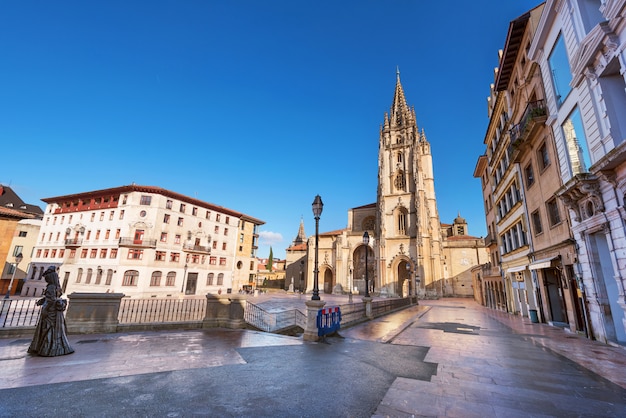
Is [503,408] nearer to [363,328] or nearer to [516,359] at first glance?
[516,359]

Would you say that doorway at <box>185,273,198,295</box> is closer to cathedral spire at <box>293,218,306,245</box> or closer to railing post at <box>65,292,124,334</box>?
railing post at <box>65,292,124,334</box>

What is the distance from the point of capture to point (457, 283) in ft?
144

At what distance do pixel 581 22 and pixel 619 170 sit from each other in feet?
18.3

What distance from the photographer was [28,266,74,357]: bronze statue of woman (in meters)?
5.96

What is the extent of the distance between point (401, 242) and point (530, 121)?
33.1m

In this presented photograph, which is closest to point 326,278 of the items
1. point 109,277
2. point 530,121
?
point 109,277

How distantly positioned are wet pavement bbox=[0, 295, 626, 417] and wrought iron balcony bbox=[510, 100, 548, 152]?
9.62m

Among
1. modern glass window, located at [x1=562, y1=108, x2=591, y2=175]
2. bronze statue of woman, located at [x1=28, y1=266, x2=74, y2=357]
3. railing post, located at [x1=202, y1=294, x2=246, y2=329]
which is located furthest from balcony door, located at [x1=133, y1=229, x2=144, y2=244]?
modern glass window, located at [x1=562, y1=108, x2=591, y2=175]

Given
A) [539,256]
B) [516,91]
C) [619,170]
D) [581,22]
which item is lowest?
[539,256]

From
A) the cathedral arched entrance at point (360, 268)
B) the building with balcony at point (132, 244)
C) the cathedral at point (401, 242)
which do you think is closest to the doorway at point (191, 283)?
the building with balcony at point (132, 244)

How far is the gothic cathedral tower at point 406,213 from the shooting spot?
41594 millimetres

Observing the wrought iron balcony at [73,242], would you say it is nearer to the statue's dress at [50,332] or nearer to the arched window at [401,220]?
the statue's dress at [50,332]

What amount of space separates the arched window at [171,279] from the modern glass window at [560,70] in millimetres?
41799

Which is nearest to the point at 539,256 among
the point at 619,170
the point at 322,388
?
the point at 619,170
